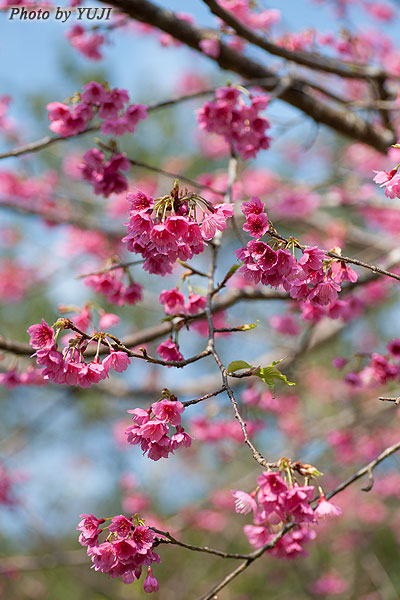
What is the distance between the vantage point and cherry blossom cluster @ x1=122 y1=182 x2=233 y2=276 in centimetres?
121

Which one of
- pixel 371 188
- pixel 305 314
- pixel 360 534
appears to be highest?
pixel 305 314

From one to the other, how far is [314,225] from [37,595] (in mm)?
5259

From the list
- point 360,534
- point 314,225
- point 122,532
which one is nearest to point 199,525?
point 360,534

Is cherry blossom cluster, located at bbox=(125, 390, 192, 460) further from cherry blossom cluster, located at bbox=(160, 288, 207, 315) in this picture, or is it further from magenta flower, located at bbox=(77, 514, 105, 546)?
cherry blossom cluster, located at bbox=(160, 288, 207, 315)

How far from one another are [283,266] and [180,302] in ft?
1.96

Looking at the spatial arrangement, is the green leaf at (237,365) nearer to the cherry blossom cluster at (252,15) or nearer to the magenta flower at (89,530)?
the magenta flower at (89,530)

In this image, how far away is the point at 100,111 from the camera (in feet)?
6.30

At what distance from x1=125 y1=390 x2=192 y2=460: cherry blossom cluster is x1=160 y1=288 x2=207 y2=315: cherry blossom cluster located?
0.54 metres

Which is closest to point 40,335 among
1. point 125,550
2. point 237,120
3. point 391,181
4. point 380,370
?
point 125,550

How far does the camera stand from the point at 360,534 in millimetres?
5258

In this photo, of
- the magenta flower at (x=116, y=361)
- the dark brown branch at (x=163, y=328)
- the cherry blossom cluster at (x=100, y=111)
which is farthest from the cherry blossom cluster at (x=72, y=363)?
the cherry blossom cluster at (x=100, y=111)

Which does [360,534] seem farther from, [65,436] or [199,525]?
[65,436]

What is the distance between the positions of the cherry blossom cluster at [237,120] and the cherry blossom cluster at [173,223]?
83 centimetres

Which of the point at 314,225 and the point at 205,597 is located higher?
the point at 205,597
